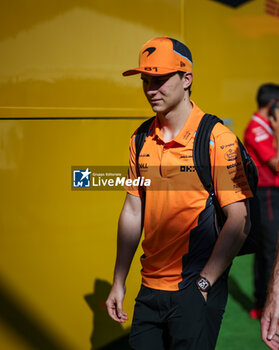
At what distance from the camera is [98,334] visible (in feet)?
11.7

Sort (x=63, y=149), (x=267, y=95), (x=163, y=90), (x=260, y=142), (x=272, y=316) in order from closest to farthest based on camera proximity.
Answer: (x=272, y=316) → (x=163, y=90) → (x=63, y=149) → (x=260, y=142) → (x=267, y=95)

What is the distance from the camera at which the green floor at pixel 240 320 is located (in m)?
3.87

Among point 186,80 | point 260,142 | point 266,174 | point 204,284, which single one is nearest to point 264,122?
point 260,142

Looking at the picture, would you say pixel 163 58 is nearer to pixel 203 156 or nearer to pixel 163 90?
pixel 163 90

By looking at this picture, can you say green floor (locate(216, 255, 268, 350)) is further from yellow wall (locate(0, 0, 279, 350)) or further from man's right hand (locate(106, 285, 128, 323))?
man's right hand (locate(106, 285, 128, 323))

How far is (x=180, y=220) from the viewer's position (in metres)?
2.25

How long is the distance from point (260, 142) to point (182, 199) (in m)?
2.20

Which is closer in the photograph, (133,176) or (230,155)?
(230,155)

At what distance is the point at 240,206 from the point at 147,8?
1.95 m

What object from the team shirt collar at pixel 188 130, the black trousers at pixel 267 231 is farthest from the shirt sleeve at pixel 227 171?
the black trousers at pixel 267 231

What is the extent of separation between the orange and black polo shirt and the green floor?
6.06 feet

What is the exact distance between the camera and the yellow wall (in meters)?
2.95

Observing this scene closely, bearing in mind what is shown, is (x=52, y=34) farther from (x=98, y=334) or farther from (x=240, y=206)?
A: (x=98, y=334)

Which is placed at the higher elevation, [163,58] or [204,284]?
[163,58]
